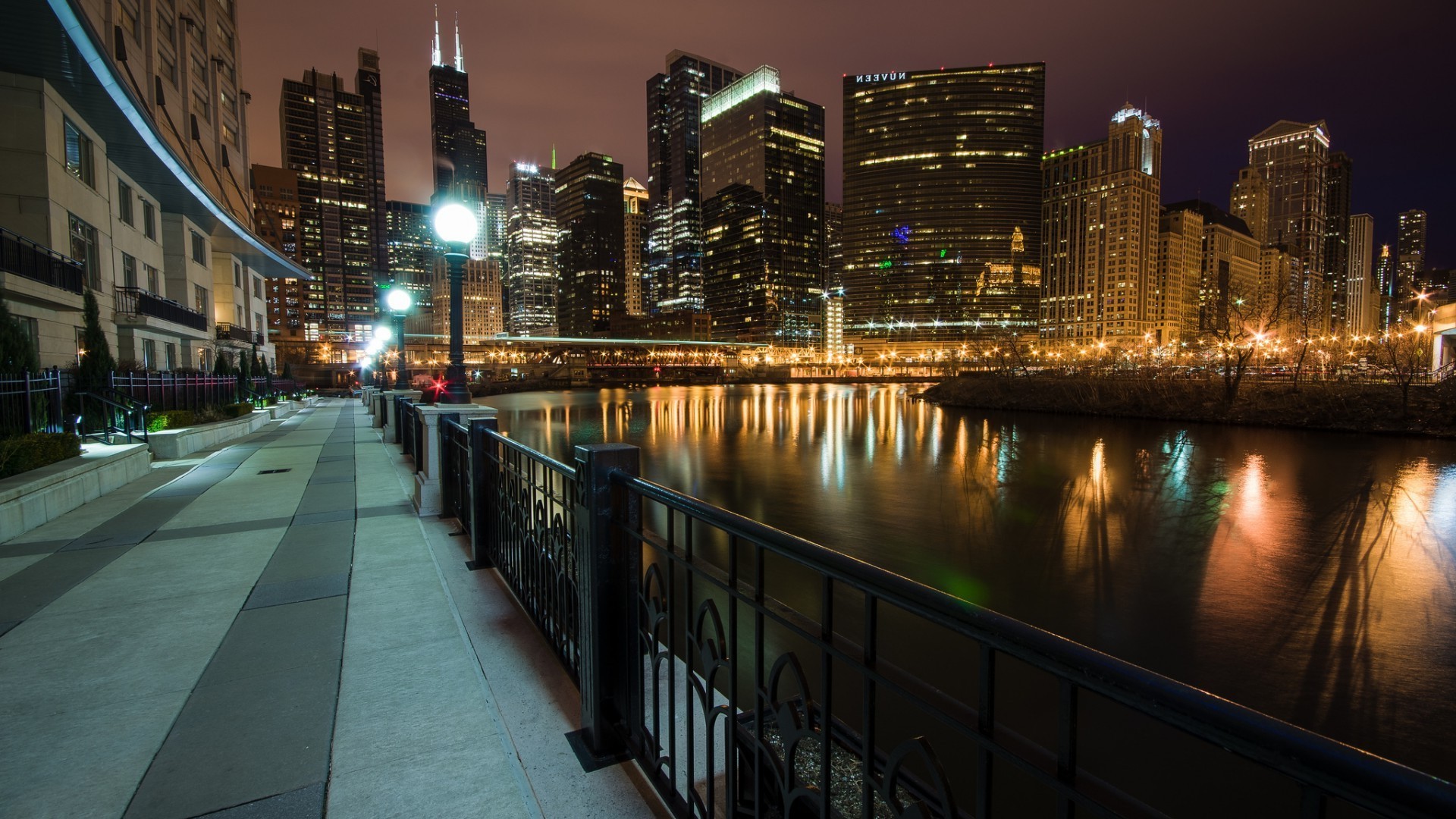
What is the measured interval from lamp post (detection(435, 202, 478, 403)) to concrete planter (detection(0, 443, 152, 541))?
4597 millimetres

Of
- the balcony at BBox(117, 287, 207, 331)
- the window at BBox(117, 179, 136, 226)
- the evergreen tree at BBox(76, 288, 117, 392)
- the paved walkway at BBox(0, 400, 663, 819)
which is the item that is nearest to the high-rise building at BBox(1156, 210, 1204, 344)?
the balcony at BBox(117, 287, 207, 331)

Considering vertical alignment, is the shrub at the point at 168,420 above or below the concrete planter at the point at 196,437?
above

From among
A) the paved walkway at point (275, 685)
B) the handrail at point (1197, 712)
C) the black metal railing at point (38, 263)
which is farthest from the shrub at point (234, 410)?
the handrail at point (1197, 712)

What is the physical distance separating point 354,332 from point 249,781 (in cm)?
19088

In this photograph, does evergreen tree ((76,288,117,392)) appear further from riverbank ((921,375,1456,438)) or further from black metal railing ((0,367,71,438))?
riverbank ((921,375,1456,438))

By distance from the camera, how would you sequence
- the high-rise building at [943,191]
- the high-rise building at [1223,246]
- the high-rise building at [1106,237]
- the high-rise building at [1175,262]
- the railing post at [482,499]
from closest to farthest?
1. the railing post at [482,499]
2. the high-rise building at [943,191]
3. the high-rise building at [1106,237]
4. the high-rise building at [1175,262]
5. the high-rise building at [1223,246]

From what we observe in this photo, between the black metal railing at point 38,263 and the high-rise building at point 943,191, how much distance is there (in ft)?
547

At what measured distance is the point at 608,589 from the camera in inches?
120

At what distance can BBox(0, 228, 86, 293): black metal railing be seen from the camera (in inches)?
650

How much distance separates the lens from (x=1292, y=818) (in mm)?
4629

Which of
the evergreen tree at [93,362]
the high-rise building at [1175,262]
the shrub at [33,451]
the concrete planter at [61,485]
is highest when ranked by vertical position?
the high-rise building at [1175,262]

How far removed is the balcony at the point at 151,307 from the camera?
80.8 feet

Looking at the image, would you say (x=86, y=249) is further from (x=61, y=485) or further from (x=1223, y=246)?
(x=1223, y=246)

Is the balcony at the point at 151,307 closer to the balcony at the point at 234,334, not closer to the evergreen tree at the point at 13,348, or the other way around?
the balcony at the point at 234,334
